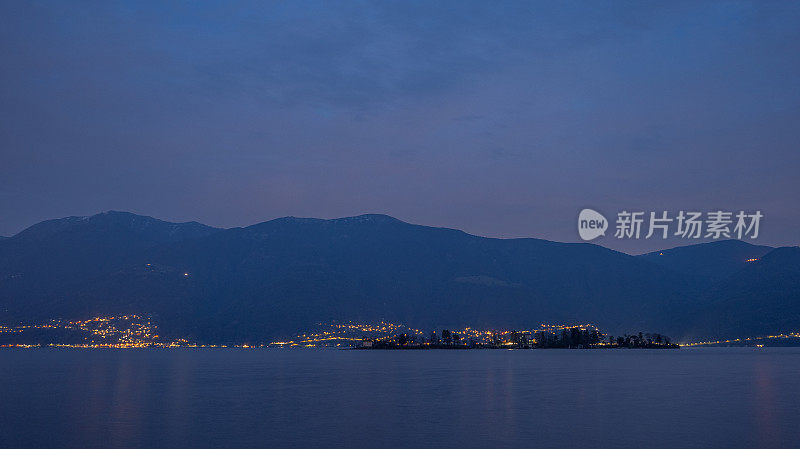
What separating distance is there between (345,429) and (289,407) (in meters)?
15.7

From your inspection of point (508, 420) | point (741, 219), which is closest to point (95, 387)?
point (508, 420)

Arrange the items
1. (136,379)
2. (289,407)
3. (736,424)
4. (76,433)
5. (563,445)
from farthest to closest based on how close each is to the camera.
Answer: (136,379), (289,407), (736,424), (76,433), (563,445)

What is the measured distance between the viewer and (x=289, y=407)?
208 ft

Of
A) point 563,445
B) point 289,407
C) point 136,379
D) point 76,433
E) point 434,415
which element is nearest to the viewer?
point 563,445

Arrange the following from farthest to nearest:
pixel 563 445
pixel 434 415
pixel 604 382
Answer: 1. pixel 604 382
2. pixel 434 415
3. pixel 563 445

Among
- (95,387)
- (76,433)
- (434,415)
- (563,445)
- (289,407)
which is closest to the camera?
(563,445)

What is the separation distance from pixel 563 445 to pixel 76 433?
3341cm

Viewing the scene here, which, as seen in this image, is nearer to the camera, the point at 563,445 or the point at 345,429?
the point at 563,445

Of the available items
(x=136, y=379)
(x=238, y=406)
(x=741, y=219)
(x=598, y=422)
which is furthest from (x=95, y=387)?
(x=741, y=219)

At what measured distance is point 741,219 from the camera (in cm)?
9944

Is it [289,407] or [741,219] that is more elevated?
[741,219]

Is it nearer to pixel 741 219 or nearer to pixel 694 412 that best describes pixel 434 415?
pixel 694 412

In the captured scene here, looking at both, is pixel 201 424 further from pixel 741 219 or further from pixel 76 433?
pixel 741 219

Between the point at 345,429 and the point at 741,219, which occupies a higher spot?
the point at 741,219
